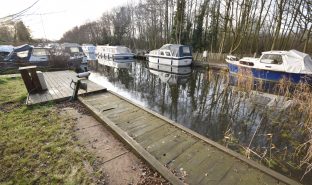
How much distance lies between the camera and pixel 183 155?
2896 millimetres

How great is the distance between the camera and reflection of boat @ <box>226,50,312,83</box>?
27.3 ft

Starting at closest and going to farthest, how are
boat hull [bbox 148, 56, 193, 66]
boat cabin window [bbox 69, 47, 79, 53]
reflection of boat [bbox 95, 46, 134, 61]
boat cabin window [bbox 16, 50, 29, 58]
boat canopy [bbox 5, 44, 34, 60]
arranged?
boat canopy [bbox 5, 44, 34, 60]
boat cabin window [bbox 16, 50, 29, 58]
boat cabin window [bbox 69, 47, 79, 53]
boat hull [bbox 148, 56, 193, 66]
reflection of boat [bbox 95, 46, 134, 61]

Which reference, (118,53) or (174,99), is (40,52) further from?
(118,53)

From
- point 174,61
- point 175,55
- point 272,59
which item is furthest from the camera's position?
point 174,61

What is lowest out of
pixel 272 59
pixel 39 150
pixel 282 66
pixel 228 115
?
pixel 228 115

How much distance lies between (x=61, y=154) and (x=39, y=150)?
43 centimetres

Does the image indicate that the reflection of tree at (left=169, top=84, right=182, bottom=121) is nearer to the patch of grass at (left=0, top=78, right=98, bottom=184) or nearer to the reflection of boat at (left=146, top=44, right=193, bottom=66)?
the patch of grass at (left=0, top=78, right=98, bottom=184)

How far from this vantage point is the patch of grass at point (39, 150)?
2334 mm

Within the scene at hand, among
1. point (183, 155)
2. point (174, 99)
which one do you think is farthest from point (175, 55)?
point (183, 155)

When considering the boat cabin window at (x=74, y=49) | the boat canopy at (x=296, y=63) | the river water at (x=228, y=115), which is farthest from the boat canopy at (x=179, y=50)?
the boat cabin window at (x=74, y=49)

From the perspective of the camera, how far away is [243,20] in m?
14.9

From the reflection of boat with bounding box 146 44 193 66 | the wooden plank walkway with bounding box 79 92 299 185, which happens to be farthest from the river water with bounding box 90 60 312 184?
the reflection of boat with bounding box 146 44 193 66

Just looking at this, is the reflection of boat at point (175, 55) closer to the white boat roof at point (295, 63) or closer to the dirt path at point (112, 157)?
the white boat roof at point (295, 63)

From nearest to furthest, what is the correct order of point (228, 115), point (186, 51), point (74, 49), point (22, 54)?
point (228, 115)
point (22, 54)
point (74, 49)
point (186, 51)
